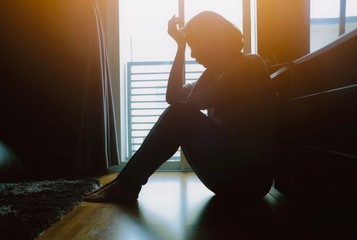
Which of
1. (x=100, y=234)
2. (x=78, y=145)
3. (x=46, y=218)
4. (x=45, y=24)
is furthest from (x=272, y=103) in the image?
(x=45, y=24)

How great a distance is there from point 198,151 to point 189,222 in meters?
0.29

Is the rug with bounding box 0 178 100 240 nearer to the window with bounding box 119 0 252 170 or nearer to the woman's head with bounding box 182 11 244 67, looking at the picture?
the woman's head with bounding box 182 11 244 67

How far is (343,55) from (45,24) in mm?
2075

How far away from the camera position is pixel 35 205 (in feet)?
4.36

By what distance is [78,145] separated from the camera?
2.37 metres

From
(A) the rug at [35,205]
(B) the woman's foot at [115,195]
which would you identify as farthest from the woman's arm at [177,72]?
(A) the rug at [35,205]

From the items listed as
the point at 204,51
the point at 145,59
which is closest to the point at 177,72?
the point at 204,51

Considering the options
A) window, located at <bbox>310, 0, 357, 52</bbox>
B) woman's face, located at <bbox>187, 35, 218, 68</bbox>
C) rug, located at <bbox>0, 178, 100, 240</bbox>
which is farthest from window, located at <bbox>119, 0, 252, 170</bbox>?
woman's face, located at <bbox>187, 35, 218, 68</bbox>

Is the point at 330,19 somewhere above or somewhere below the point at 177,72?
above

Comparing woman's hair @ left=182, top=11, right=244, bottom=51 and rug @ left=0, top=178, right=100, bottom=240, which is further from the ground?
woman's hair @ left=182, top=11, right=244, bottom=51

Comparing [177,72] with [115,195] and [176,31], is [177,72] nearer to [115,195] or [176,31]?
[176,31]

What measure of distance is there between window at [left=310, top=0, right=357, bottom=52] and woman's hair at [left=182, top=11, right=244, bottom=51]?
0.88 meters

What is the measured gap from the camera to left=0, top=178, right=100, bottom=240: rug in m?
1.02

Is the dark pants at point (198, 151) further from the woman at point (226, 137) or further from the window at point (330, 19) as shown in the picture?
the window at point (330, 19)
